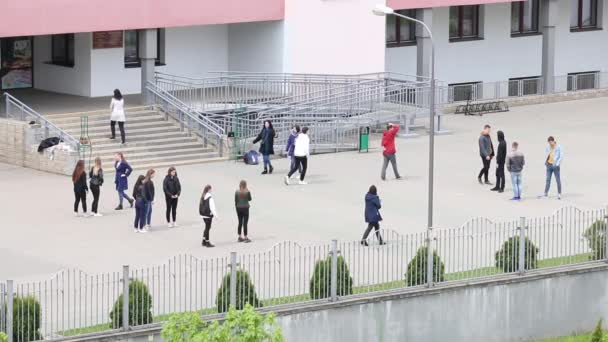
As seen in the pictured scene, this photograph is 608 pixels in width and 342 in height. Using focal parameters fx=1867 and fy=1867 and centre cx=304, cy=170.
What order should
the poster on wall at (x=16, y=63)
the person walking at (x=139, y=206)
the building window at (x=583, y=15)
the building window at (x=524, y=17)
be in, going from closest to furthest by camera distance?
the person walking at (x=139, y=206), the poster on wall at (x=16, y=63), the building window at (x=524, y=17), the building window at (x=583, y=15)

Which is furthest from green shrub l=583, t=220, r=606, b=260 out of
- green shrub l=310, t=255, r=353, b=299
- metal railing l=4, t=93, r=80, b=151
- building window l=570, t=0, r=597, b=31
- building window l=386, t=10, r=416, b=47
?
building window l=570, t=0, r=597, b=31

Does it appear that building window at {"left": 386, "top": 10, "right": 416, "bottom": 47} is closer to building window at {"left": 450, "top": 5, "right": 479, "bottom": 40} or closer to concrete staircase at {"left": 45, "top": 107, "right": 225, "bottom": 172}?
building window at {"left": 450, "top": 5, "right": 479, "bottom": 40}

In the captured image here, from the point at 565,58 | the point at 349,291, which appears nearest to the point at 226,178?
the point at 349,291

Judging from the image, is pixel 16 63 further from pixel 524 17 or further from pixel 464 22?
pixel 524 17

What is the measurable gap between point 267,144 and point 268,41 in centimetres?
901

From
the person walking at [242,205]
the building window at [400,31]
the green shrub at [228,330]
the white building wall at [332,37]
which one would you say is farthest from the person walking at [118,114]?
the green shrub at [228,330]

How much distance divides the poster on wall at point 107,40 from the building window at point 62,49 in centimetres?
81

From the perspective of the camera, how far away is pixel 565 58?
2304 inches

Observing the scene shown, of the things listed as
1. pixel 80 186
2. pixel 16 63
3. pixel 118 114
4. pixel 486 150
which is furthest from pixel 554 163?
pixel 16 63

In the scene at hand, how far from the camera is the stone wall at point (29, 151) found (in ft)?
136

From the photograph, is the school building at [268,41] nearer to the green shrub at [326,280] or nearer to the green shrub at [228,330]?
the green shrub at [326,280]

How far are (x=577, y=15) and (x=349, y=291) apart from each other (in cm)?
3102

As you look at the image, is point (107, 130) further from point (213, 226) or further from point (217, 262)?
point (217, 262)

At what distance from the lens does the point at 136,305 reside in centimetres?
2747
